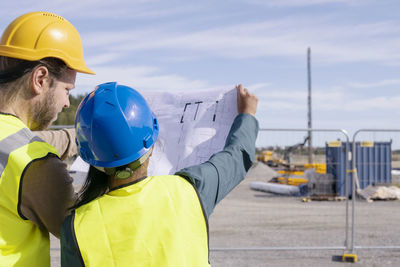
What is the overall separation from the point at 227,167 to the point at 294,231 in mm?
→ 9157

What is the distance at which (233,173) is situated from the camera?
1.88m

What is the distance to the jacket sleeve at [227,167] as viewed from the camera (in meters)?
1.70

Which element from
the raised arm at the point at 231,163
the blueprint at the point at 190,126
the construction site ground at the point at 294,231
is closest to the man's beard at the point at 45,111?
the raised arm at the point at 231,163

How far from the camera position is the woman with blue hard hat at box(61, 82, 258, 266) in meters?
1.53

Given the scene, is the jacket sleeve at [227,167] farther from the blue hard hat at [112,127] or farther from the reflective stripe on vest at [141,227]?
the blue hard hat at [112,127]

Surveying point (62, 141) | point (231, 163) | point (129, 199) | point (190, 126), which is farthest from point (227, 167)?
point (62, 141)

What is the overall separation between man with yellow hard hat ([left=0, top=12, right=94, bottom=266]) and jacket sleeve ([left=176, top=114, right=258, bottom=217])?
444mm

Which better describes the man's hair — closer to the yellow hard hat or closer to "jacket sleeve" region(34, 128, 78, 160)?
the yellow hard hat

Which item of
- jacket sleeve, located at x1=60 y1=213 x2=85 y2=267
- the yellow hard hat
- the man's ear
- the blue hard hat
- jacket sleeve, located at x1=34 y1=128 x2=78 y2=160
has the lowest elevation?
jacket sleeve, located at x1=60 y1=213 x2=85 y2=267

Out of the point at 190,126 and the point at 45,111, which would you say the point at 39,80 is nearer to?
the point at 45,111

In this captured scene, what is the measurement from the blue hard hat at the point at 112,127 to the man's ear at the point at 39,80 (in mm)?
196

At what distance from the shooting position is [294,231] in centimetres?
1057

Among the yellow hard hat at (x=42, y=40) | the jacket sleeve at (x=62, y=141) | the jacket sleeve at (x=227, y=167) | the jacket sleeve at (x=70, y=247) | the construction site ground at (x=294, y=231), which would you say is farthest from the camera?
the construction site ground at (x=294, y=231)

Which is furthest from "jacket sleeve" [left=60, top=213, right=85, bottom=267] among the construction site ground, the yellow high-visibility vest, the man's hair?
the construction site ground
